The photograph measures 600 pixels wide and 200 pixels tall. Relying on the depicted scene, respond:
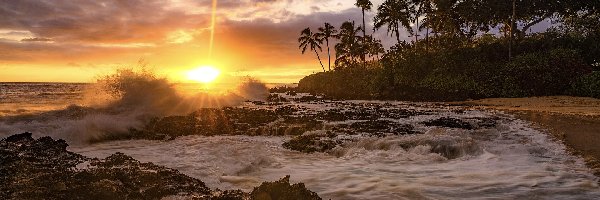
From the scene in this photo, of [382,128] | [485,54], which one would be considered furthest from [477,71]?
Answer: [382,128]

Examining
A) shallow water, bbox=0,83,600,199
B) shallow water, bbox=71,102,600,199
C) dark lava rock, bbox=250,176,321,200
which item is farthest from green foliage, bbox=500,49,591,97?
dark lava rock, bbox=250,176,321,200

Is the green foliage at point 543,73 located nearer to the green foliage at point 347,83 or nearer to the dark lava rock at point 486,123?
the green foliage at point 347,83

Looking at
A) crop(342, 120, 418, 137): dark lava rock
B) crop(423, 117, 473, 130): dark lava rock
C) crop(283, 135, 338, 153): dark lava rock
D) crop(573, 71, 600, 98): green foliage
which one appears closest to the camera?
crop(283, 135, 338, 153): dark lava rock

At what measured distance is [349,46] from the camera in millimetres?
59344

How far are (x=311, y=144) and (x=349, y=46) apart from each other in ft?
163

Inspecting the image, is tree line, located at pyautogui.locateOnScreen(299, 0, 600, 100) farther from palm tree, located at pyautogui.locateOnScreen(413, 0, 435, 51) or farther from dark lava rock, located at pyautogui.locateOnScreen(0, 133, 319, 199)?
dark lava rock, located at pyautogui.locateOnScreen(0, 133, 319, 199)

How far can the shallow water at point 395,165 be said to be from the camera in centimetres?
601

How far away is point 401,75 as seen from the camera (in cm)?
3878

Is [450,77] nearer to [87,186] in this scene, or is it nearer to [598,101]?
[598,101]

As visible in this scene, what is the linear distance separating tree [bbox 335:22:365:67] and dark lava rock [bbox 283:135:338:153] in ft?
148

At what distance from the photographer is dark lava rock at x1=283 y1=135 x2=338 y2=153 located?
1041cm

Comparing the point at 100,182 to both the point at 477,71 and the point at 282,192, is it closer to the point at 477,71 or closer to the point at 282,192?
the point at 282,192

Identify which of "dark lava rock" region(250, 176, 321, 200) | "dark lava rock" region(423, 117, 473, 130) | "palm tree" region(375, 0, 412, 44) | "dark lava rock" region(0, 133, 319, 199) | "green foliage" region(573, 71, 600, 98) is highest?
"palm tree" region(375, 0, 412, 44)

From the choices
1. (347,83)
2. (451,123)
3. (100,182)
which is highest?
(347,83)
